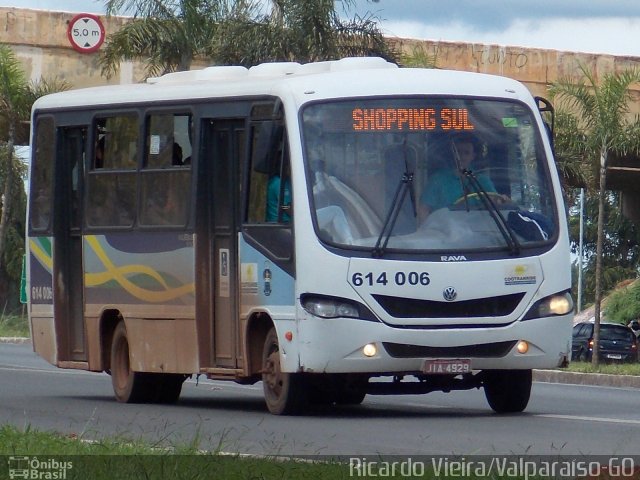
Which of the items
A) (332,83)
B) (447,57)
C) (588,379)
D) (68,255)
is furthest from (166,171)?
(447,57)

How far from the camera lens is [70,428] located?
13.3 m

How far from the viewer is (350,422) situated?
14172 mm

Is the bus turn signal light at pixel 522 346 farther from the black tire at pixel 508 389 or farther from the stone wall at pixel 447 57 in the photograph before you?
the stone wall at pixel 447 57

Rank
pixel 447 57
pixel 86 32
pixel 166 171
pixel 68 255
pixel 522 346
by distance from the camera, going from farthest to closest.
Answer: pixel 447 57
pixel 86 32
pixel 68 255
pixel 166 171
pixel 522 346

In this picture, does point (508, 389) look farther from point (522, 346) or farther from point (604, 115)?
point (604, 115)

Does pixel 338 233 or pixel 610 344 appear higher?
pixel 338 233

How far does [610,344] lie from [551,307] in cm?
2786

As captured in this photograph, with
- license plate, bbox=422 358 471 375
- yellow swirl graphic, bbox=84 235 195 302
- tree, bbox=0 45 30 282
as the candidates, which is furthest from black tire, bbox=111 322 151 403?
tree, bbox=0 45 30 282

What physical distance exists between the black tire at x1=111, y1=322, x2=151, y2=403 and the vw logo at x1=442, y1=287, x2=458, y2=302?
4.09 metres

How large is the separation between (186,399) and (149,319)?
198 centimetres

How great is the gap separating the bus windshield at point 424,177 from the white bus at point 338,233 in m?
0.01

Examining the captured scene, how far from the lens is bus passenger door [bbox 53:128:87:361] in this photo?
1769 cm

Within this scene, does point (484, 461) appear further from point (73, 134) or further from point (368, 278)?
point (73, 134)

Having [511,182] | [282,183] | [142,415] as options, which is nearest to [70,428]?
[142,415]
